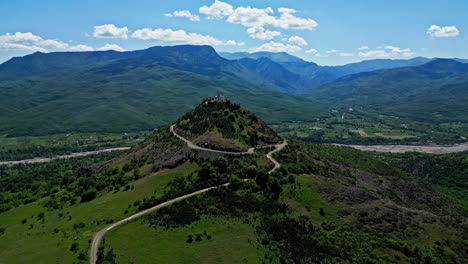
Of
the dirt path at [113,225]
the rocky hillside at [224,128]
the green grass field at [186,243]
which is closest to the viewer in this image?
the green grass field at [186,243]

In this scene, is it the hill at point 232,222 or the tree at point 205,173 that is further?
the tree at point 205,173

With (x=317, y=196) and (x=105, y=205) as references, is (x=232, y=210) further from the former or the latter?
(x=105, y=205)

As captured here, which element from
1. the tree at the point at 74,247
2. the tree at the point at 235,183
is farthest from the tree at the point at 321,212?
the tree at the point at 74,247

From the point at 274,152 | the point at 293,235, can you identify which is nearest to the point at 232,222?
the point at 293,235

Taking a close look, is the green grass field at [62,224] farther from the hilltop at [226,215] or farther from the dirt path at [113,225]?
the dirt path at [113,225]

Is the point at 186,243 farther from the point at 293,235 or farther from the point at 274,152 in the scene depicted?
the point at 274,152

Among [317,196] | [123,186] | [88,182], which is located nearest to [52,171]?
[88,182]

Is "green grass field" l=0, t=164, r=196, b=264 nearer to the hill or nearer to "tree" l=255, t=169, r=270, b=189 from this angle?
the hill

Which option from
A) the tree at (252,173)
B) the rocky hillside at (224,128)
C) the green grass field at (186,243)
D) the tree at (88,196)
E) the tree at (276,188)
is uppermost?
the rocky hillside at (224,128)
